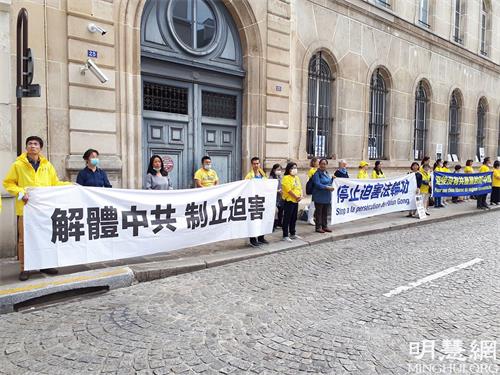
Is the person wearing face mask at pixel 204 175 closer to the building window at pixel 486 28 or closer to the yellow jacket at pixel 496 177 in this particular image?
the yellow jacket at pixel 496 177

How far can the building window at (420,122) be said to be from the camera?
17.2 metres

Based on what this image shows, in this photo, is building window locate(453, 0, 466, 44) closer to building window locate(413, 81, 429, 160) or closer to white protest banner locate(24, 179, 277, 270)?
building window locate(413, 81, 429, 160)

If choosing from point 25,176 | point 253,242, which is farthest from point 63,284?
point 253,242

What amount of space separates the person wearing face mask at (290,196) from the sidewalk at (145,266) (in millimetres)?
327

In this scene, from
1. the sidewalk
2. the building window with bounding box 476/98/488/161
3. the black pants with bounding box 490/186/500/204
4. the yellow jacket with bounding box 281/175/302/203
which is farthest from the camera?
the building window with bounding box 476/98/488/161

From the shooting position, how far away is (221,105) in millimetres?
10906

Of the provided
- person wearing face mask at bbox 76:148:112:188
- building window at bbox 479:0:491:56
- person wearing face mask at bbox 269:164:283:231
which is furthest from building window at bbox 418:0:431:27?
person wearing face mask at bbox 76:148:112:188

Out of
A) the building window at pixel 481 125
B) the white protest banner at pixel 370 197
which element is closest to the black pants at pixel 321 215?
the white protest banner at pixel 370 197

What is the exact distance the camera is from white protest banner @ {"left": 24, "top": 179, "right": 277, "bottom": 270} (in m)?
5.46

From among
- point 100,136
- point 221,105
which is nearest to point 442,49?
point 221,105

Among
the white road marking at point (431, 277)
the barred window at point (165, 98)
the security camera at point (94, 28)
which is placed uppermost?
the security camera at point (94, 28)

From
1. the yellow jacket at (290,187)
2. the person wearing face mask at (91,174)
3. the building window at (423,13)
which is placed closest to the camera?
the person wearing face mask at (91,174)

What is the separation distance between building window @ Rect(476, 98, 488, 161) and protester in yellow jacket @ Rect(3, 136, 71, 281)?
2216cm

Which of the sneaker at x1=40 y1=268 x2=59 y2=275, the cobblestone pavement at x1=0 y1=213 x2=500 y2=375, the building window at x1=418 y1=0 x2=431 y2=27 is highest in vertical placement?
the building window at x1=418 y1=0 x2=431 y2=27
